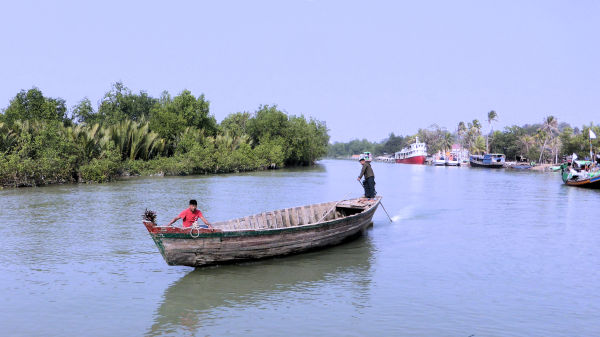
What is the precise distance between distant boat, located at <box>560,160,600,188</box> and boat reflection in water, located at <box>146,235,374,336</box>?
2972 cm

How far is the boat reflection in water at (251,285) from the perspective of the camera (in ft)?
27.1

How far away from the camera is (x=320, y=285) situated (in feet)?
33.2

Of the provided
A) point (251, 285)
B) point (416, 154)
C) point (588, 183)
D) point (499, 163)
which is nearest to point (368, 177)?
point (251, 285)

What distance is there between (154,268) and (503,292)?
7.79 metres

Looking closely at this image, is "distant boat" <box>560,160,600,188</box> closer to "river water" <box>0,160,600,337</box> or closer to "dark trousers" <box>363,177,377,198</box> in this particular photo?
"river water" <box>0,160,600,337</box>

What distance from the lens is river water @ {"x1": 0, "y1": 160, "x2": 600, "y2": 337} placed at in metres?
7.94

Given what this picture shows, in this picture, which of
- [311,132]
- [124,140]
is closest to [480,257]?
[124,140]

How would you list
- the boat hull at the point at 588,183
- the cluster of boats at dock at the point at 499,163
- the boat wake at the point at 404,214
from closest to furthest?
the boat wake at the point at 404,214 → the boat hull at the point at 588,183 → the cluster of boats at dock at the point at 499,163

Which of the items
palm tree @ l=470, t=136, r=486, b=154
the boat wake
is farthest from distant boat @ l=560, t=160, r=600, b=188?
palm tree @ l=470, t=136, r=486, b=154

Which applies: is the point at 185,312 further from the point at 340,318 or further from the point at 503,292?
the point at 503,292

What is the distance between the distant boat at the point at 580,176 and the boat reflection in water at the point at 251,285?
29.7 metres

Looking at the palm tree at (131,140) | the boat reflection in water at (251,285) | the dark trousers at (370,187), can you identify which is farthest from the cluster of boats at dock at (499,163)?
the palm tree at (131,140)

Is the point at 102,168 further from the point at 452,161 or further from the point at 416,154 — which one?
the point at 416,154

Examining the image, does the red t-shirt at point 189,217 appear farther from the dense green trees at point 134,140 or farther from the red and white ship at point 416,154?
the red and white ship at point 416,154
